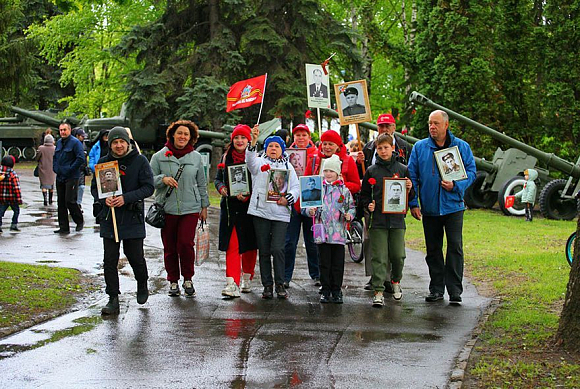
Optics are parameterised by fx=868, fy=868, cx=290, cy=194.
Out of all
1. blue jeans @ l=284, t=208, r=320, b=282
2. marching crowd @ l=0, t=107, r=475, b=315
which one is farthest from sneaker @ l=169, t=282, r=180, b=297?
blue jeans @ l=284, t=208, r=320, b=282

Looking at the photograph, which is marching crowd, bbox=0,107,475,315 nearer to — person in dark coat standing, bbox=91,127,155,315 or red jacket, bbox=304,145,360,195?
red jacket, bbox=304,145,360,195

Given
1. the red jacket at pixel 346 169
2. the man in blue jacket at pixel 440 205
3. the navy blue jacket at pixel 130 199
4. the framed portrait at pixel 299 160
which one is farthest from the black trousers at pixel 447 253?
the navy blue jacket at pixel 130 199

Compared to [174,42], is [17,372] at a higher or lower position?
lower

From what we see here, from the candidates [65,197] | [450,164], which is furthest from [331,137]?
[65,197]

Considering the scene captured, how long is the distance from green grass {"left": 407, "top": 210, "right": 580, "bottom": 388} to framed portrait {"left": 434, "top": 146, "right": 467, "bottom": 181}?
1424mm

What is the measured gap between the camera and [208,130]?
91.0 feet

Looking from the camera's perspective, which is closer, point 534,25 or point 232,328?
point 232,328

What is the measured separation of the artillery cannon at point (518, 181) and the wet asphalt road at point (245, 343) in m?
9.76

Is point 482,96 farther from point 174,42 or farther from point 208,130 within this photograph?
point 174,42

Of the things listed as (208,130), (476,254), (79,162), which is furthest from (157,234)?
(208,130)

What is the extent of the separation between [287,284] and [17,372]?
4.36 meters

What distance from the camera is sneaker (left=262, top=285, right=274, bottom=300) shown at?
933 centimetres

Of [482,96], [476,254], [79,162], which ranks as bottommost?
[476,254]

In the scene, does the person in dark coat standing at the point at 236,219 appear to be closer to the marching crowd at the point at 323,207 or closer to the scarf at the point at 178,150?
the marching crowd at the point at 323,207
